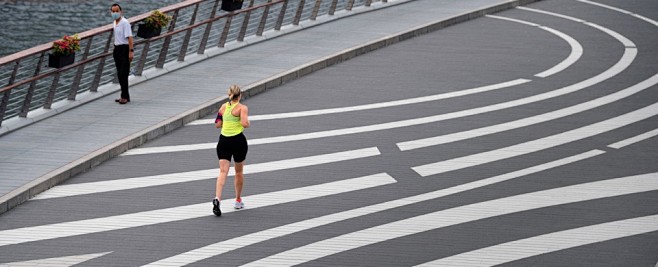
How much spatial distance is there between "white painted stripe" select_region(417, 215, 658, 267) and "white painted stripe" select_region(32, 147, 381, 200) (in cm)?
395

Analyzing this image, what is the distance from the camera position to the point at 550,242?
1367 cm

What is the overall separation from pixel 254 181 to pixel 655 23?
55.1 ft

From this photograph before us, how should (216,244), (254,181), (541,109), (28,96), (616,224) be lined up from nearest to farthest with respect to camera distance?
1. (216,244)
2. (616,224)
3. (254,181)
4. (28,96)
5. (541,109)

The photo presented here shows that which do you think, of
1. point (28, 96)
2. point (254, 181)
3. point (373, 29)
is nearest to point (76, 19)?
point (373, 29)

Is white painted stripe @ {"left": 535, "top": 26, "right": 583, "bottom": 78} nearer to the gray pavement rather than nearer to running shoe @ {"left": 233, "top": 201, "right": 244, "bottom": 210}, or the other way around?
the gray pavement

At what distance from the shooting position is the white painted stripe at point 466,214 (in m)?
13.2

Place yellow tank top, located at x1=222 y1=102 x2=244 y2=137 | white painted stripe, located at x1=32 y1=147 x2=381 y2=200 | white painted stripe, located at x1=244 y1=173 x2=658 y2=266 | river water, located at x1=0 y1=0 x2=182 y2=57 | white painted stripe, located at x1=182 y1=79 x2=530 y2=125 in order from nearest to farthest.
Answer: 1. white painted stripe, located at x1=244 y1=173 x2=658 y2=266
2. yellow tank top, located at x1=222 y1=102 x2=244 y2=137
3. white painted stripe, located at x1=32 y1=147 x2=381 y2=200
4. white painted stripe, located at x1=182 y1=79 x2=530 y2=125
5. river water, located at x1=0 y1=0 x2=182 y2=57

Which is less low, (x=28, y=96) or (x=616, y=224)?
(x=28, y=96)

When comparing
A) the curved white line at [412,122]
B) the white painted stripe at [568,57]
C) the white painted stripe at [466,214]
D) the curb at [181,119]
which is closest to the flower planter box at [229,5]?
the curb at [181,119]

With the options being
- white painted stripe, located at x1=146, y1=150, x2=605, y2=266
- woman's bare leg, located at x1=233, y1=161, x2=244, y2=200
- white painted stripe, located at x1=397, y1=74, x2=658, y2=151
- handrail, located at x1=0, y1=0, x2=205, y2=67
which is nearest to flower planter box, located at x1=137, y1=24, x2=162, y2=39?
handrail, located at x1=0, y1=0, x2=205, y2=67

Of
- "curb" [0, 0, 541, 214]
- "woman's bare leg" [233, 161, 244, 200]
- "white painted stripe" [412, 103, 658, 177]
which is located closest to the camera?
"woman's bare leg" [233, 161, 244, 200]

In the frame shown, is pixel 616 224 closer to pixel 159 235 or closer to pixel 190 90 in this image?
pixel 159 235

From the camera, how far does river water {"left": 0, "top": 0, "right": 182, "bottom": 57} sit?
38031 millimetres

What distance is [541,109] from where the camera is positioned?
67.1ft
